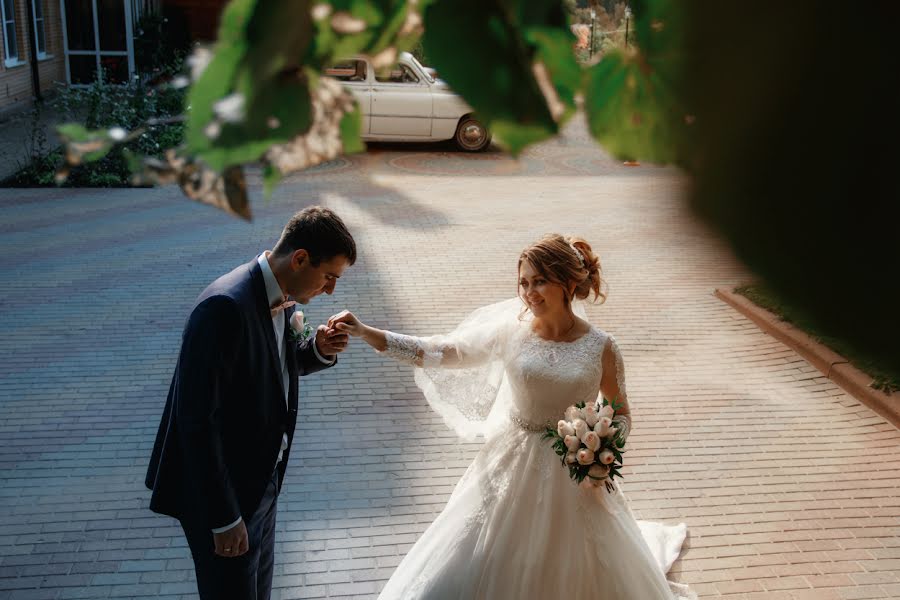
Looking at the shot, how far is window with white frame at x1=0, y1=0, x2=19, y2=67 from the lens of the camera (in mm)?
18812

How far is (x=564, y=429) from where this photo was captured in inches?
158

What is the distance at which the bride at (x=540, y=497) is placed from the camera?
414 centimetres

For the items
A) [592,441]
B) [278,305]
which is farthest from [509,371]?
[278,305]

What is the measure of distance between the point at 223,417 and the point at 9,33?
19.5 m

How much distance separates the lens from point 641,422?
23.0ft

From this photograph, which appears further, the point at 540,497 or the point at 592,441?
the point at 540,497

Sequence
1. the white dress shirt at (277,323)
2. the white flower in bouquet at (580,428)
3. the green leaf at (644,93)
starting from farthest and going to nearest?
the white flower in bouquet at (580,428) → the white dress shirt at (277,323) → the green leaf at (644,93)

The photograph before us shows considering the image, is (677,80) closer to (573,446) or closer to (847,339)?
(847,339)

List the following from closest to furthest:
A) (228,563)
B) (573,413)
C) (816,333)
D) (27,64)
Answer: (816,333) → (228,563) → (573,413) → (27,64)

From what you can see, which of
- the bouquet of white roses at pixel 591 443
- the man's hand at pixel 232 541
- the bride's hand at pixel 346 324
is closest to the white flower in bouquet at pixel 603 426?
the bouquet of white roses at pixel 591 443

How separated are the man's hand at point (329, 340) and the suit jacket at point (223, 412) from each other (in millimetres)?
517

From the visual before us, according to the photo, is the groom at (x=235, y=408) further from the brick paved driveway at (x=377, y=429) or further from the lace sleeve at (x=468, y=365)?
the brick paved driveway at (x=377, y=429)

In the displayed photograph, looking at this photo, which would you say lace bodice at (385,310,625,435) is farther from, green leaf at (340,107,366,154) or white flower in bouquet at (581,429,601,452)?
green leaf at (340,107,366,154)

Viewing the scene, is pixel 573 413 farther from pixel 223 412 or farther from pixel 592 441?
pixel 223 412
